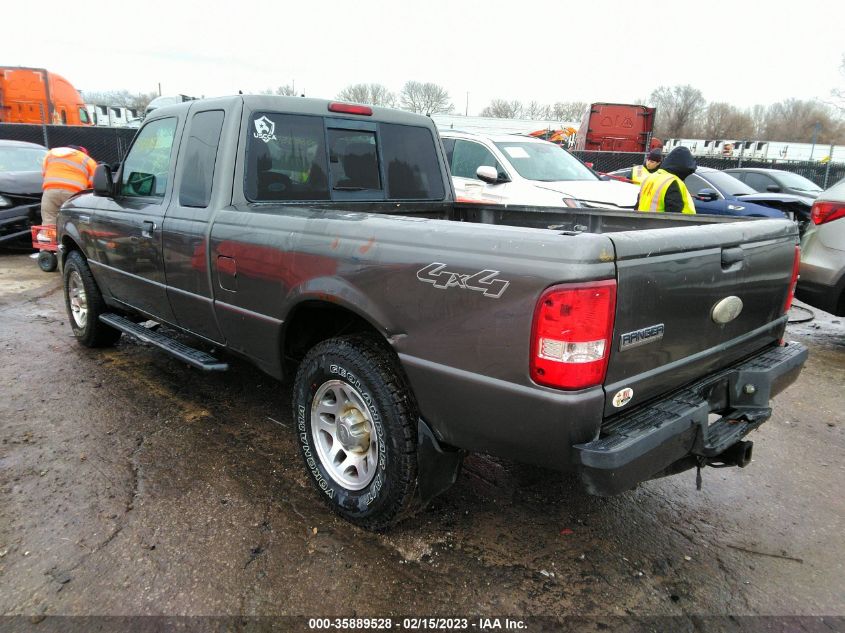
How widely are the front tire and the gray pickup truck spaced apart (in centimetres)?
1

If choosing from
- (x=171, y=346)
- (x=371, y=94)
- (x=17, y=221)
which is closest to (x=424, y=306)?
(x=171, y=346)

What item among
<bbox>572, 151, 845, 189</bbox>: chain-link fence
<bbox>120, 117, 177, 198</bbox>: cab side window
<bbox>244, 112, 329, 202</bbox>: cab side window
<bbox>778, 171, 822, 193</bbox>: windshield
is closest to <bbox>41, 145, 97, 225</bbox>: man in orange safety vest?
<bbox>120, 117, 177, 198</bbox>: cab side window

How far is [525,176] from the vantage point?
7.70 m

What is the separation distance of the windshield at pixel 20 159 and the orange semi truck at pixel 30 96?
1036 centimetres

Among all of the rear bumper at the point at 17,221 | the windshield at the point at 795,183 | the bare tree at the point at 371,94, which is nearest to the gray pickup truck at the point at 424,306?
the rear bumper at the point at 17,221

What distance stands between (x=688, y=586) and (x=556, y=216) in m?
2.42

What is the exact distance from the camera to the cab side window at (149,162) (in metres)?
3.87

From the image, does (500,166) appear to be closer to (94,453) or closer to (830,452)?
(830,452)

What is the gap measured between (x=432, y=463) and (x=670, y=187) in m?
4.67

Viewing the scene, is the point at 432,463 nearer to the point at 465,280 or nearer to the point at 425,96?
the point at 465,280

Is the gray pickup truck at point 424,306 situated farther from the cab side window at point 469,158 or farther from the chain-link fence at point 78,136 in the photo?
the chain-link fence at point 78,136

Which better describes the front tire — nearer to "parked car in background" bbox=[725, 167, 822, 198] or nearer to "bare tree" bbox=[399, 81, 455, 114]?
"parked car in background" bbox=[725, 167, 822, 198]

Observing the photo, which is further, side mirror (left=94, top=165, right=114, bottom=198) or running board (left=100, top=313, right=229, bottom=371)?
side mirror (left=94, top=165, right=114, bottom=198)

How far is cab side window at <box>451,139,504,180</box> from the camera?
8023mm
